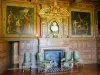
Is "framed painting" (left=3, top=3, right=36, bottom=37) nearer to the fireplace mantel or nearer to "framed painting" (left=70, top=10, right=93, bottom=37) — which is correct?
the fireplace mantel

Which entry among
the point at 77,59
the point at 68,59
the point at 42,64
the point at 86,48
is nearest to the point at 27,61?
the point at 42,64

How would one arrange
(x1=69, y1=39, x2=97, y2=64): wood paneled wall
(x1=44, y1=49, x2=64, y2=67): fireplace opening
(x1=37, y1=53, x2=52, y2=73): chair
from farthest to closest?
(x1=69, y1=39, x2=97, y2=64): wood paneled wall, (x1=44, y1=49, x2=64, y2=67): fireplace opening, (x1=37, y1=53, x2=52, y2=73): chair

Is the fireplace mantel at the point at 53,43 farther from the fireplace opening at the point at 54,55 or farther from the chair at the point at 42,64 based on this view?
the chair at the point at 42,64

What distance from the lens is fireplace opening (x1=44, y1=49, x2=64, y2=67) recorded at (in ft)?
34.6

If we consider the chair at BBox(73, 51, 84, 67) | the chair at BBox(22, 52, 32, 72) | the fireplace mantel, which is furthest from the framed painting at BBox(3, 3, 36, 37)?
the chair at BBox(73, 51, 84, 67)

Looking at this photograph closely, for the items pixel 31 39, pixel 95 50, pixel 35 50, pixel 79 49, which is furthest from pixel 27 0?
pixel 95 50

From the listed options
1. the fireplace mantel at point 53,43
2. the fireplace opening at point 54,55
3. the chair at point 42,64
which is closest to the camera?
the chair at point 42,64

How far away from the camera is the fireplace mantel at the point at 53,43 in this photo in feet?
33.8

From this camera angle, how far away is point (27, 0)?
1041cm

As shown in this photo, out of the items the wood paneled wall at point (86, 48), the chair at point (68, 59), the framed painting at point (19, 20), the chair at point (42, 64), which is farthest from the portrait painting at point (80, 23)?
the chair at point (42, 64)

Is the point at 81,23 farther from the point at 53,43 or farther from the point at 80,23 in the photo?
the point at 53,43

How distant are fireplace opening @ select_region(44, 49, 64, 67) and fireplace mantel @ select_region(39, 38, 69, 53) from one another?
259 millimetres

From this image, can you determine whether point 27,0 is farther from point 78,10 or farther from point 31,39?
point 78,10

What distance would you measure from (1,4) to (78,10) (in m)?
5.54
